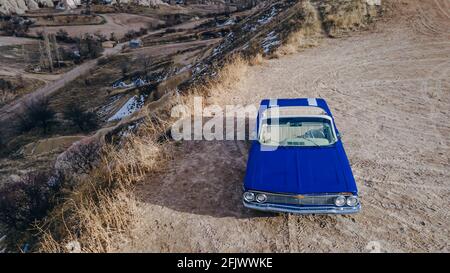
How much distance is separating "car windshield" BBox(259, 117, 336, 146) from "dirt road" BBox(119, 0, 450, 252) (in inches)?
55.7

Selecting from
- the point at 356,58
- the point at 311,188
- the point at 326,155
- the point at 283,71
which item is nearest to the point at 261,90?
the point at 283,71

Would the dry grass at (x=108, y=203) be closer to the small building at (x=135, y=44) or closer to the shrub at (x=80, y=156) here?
the shrub at (x=80, y=156)

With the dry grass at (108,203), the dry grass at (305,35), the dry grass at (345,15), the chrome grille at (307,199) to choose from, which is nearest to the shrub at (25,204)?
the dry grass at (108,203)

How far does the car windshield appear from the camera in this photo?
24.0ft

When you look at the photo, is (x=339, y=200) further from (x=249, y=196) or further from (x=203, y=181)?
(x=203, y=181)

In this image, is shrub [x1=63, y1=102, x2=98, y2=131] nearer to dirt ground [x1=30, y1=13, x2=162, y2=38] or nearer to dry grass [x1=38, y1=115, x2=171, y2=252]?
dry grass [x1=38, y1=115, x2=171, y2=252]

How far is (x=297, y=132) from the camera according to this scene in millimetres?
7508

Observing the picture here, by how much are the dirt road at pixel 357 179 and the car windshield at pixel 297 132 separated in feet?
4.64

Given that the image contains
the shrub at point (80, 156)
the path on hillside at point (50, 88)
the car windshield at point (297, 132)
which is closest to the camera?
the car windshield at point (297, 132)

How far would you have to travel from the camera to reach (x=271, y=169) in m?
→ 6.60

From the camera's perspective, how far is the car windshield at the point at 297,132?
7.31 metres

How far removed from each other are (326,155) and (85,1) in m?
120

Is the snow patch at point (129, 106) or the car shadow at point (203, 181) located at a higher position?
the car shadow at point (203, 181)

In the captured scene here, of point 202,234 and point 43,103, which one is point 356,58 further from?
point 43,103
